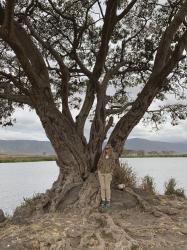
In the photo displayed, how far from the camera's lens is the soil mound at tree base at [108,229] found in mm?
9930

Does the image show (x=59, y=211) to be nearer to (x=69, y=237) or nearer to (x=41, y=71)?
(x=69, y=237)

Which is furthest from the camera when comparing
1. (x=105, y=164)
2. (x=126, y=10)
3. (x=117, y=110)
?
(x=117, y=110)

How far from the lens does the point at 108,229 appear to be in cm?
1045

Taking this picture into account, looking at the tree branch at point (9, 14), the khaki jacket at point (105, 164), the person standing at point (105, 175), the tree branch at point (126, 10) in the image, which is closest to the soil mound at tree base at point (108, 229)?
the person standing at point (105, 175)

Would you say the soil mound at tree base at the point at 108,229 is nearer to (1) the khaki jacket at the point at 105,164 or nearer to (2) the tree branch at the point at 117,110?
(1) the khaki jacket at the point at 105,164

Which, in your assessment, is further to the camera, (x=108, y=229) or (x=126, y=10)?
(x=126, y=10)

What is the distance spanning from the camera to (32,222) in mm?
11445

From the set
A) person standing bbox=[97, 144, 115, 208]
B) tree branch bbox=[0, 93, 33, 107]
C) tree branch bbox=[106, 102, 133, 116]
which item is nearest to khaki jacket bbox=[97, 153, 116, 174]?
person standing bbox=[97, 144, 115, 208]

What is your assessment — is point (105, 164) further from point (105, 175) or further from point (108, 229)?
point (108, 229)

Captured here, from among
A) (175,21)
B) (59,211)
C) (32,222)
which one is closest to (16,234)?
(32,222)

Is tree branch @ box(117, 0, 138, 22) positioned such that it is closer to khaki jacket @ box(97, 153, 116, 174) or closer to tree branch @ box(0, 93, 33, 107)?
tree branch @ box(0, 93, 33, 107)

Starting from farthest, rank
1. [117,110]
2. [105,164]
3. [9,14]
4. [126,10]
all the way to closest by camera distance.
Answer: [117,110] < [126,10] < [105,164] < [9,14]

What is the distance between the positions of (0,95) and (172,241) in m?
5.82

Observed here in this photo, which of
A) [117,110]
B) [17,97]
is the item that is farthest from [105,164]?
[117,110]
